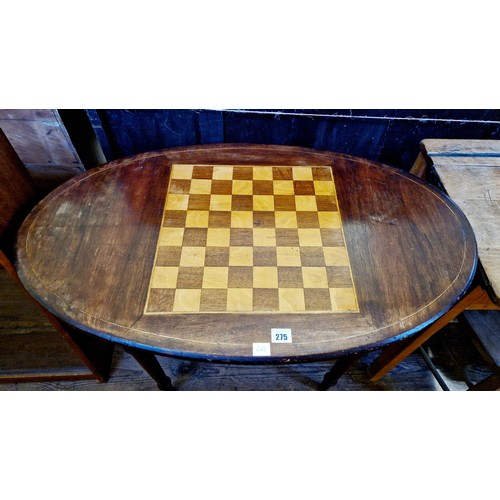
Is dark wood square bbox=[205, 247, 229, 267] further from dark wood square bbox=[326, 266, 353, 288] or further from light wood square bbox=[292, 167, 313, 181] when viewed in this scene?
light wood square bbox=[292, 167, 313, 181]

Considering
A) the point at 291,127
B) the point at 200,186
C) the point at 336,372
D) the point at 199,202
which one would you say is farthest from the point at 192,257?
the point at 291,127

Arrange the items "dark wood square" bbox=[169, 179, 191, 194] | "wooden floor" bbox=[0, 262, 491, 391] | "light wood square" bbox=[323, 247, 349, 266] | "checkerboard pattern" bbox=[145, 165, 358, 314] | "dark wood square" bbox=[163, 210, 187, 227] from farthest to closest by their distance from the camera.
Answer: "wooden floor" bbox=[0, 262, 491, 391], "dark wood square" bbox=[169, 179, 191, 194], "dark wood square" bbox=[163, 210, 187, 227], "light wood square" bbox=[323, 247, 349, 266], "checkerboard pattern" bbox=[145, 165, 358, 314]

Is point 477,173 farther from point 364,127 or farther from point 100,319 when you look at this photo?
point 100,319

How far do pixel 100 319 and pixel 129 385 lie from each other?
94 cm

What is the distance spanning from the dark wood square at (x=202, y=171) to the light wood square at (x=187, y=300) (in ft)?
2.01

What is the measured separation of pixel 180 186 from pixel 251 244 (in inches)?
17.9

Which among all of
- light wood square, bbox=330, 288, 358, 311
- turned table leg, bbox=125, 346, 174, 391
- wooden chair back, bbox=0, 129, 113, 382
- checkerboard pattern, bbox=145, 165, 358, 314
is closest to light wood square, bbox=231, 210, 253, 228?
checkerboard pattern, bbox=145, 165, 358, 314

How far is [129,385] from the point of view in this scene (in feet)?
5.93

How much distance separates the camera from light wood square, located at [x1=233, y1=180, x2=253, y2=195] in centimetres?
146

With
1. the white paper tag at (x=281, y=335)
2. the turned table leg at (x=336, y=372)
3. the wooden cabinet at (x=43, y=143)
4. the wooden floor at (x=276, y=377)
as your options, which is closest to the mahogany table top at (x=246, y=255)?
the white paper tag at (x=281, y=335)

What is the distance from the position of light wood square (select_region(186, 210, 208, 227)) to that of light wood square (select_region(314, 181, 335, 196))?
0.50m

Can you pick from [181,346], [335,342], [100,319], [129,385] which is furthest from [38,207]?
[335,342]

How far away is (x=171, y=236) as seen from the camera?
1267 mm

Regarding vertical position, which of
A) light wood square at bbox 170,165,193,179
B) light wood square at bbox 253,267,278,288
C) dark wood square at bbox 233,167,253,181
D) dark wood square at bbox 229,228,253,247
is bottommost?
light wood square at bbox 253,267,278,288
